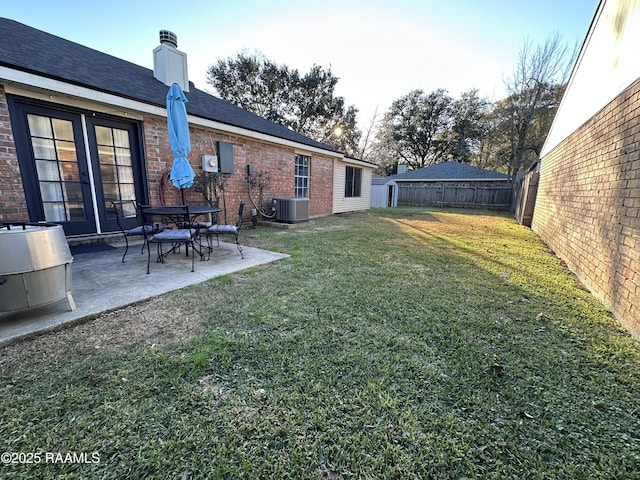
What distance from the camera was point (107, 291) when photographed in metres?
2.79

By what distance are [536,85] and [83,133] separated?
23638 mm

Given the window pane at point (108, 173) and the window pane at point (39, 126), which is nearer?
the window pane at point (39, 126)

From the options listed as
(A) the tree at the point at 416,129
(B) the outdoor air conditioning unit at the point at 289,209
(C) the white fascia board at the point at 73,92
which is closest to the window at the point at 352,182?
(B) the outdoor air conditioning unit at the point at 289,209

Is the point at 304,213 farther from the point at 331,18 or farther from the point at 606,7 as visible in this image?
the point at 606,7

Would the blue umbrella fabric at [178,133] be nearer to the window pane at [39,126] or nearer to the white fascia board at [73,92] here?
the white fascia board at [73,92]

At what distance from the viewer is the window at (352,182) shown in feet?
41.3

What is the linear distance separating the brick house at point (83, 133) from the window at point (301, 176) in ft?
9.18

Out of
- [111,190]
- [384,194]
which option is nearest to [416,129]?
[384,194]

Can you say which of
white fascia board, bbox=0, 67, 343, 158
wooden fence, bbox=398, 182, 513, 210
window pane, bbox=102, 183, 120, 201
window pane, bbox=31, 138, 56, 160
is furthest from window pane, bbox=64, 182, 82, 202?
wooden fence, bbox=398, 182, 513, 210

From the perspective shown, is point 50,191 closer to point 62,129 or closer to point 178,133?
point 62,129

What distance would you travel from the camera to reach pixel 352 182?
1305 cm

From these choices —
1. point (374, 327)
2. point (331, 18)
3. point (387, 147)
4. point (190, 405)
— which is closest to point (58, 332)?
point (190, 405)

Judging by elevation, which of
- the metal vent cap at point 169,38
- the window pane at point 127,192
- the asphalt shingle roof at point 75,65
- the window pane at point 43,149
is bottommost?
the window pane at point 127,192

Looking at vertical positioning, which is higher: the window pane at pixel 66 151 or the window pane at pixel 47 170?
the window pane at pixel 66 151
